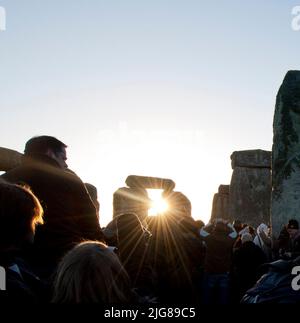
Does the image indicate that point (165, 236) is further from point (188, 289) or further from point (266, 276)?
point (266, 276)

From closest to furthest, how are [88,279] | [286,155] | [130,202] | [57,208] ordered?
[88,279]
[57,208]
[286,155]
[130,202]

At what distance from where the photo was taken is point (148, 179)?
15508 millimetres

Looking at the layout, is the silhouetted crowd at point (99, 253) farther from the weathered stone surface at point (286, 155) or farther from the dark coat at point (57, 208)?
the weathered stone surface at point (286, 155)

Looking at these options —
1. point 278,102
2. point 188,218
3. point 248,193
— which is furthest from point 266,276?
point 248,193

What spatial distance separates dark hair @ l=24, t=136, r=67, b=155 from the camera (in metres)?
3.33

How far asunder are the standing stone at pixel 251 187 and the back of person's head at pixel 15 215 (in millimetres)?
14626

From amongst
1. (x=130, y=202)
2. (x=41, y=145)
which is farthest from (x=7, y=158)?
(x=41, y=145)

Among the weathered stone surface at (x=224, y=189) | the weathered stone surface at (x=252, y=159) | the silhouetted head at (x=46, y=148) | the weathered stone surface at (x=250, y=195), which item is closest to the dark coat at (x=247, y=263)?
the silhouetted head at (x=46, y=148)

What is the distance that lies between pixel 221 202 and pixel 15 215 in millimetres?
16585

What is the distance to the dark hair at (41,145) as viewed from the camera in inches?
131

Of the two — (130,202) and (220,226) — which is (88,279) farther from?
(130,202)

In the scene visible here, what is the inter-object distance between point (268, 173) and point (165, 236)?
43.7 feet

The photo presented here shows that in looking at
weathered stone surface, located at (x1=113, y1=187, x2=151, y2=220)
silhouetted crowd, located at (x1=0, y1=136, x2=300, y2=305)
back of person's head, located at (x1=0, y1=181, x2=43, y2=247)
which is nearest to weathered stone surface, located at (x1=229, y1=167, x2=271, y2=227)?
weathered stone surface, located at (x1=113, y1=187, x2=151, y2=220)

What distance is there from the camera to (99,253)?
81.4 inches
